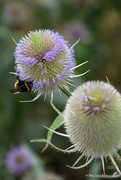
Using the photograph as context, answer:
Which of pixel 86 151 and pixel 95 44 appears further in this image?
pixel 95 44

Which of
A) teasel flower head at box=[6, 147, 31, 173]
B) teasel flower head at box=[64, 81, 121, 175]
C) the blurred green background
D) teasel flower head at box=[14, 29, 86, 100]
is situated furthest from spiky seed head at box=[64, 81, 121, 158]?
teasel flower head at box=[6, 147, 31, 173]

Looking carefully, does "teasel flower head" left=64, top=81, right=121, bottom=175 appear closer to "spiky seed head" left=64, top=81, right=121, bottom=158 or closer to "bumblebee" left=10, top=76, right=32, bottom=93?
"spiky seed head" left=64, top=81, right=121, bottom=158

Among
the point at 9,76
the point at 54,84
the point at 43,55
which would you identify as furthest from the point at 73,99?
the point at 9,76

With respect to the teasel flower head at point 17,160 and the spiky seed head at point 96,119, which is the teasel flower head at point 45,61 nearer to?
the spiky seed head at point 96,119

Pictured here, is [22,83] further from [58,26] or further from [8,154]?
[58,26]

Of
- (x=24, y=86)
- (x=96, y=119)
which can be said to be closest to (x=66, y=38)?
(x=24, y=86)

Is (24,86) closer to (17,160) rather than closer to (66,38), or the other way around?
(17,160)

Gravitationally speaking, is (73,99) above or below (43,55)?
below
